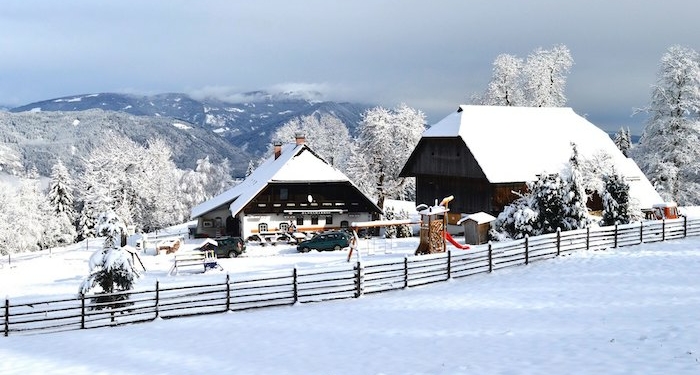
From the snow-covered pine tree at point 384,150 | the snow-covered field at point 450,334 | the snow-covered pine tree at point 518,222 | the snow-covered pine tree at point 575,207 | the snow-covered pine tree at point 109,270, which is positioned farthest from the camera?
the snow-covered pine tree at point 384,150

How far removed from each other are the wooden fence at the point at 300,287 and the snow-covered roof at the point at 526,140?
40.3ft

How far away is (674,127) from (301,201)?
1170 inches

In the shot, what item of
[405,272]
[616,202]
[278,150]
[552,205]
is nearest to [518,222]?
[552,205]

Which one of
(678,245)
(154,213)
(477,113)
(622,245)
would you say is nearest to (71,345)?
(622,245)

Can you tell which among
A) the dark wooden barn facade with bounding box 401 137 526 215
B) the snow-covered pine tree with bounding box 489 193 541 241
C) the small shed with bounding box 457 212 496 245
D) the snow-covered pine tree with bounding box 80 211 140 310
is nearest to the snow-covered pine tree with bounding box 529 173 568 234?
the snow-covered pine tree with bounding box 489 193 541 241

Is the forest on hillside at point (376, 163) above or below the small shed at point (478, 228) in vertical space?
above

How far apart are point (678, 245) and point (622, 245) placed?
266 centimetres

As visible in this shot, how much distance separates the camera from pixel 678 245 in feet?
86.6

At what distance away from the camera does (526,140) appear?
41688mm

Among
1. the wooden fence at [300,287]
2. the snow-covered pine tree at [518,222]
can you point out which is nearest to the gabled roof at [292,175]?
the snow-covered pine tree at [518,222]

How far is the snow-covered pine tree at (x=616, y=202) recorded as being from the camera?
3156 cm

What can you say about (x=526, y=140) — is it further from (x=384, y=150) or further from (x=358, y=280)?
(x=358, y=280)

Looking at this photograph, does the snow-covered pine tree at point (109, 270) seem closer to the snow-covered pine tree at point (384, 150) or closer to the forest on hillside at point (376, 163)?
the forest on hillside at point (376, 163)

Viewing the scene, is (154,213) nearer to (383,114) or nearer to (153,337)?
(383,114)
